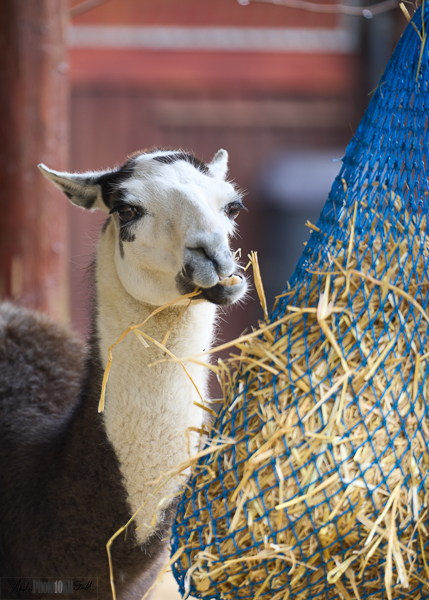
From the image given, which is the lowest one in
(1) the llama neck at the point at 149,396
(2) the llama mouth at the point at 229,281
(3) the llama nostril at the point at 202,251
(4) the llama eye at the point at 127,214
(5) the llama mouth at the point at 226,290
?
(1) the llama neck at the point at 149,396

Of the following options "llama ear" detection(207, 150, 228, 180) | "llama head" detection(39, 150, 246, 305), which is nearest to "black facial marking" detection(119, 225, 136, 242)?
"llama head" detection(39, 150, 246, 305)

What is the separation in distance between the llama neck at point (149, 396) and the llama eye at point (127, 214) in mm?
256

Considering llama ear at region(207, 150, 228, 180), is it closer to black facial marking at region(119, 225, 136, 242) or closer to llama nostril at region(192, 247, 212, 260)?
black facial marking at region(119, 225, 136, 242)

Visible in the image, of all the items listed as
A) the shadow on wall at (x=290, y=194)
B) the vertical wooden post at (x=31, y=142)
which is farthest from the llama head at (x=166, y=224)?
the shadow on wall at (x=290, y=194)

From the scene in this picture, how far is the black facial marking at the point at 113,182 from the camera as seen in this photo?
7.53 feet

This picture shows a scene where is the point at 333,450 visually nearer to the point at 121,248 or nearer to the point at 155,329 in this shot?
the point at 155,329

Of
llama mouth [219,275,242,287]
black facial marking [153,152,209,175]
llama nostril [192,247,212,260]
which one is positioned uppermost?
black facial marking [153,152,209,175]

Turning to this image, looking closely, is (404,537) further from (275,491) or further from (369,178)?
(369,178)

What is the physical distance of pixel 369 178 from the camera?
1674 millimetres

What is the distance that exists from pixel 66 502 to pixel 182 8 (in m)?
7.82

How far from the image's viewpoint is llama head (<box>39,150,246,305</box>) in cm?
199

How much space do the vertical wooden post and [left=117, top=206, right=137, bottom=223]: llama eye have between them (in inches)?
74.6

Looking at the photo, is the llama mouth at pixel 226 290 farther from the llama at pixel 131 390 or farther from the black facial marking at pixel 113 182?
the black facial marking at pixel 113 182

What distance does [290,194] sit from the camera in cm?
840
